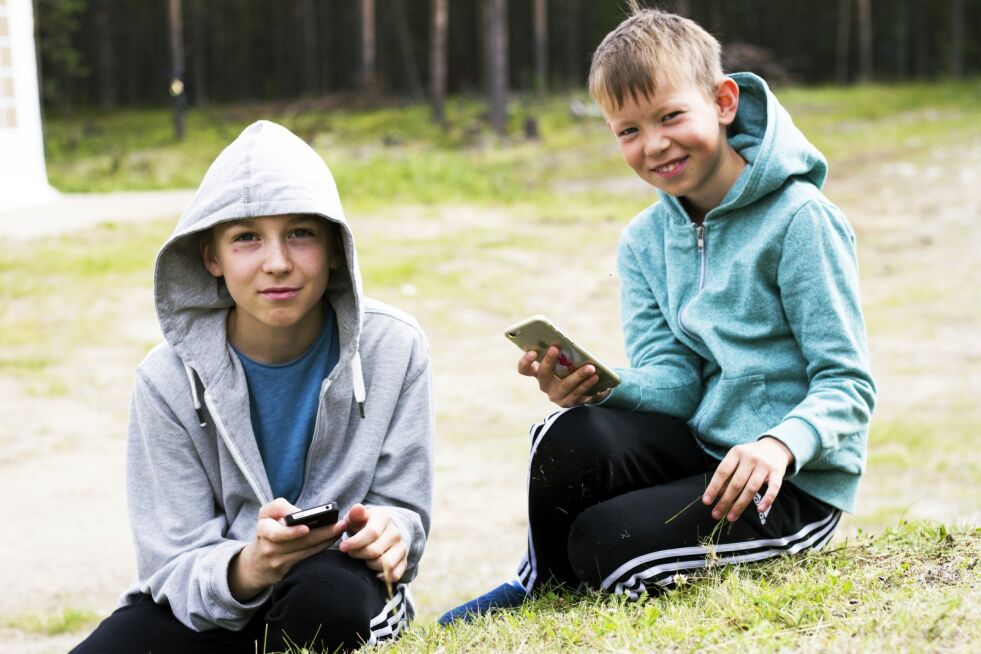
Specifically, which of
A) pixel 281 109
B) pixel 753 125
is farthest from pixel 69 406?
pixel 281 109

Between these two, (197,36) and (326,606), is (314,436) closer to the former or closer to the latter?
(326,606)

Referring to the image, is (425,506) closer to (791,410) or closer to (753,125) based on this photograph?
(791,410)

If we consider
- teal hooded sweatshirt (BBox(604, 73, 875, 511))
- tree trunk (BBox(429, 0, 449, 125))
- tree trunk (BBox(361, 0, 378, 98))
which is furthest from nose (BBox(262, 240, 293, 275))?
tree trunk (BBox(361, 0, 378, 98))

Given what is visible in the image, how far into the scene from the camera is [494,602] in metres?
2.93

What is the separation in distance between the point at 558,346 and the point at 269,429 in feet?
2.34

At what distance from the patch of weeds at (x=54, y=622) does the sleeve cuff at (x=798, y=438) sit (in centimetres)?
246

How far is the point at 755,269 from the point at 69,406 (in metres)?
5.27

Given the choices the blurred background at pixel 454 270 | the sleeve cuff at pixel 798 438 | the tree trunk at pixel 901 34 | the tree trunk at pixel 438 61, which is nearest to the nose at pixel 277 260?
the sleeve cuff at pixel 798 438

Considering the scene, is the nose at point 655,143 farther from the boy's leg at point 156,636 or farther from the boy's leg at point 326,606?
the boy's leg at point 156,636

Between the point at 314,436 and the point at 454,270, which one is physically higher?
the point at 314,436

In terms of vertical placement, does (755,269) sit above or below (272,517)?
above

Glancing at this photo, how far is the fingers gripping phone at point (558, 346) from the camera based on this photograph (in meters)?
2.68

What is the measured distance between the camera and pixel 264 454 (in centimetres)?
278

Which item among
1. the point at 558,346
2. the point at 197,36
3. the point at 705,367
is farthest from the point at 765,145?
the point at 197,36
